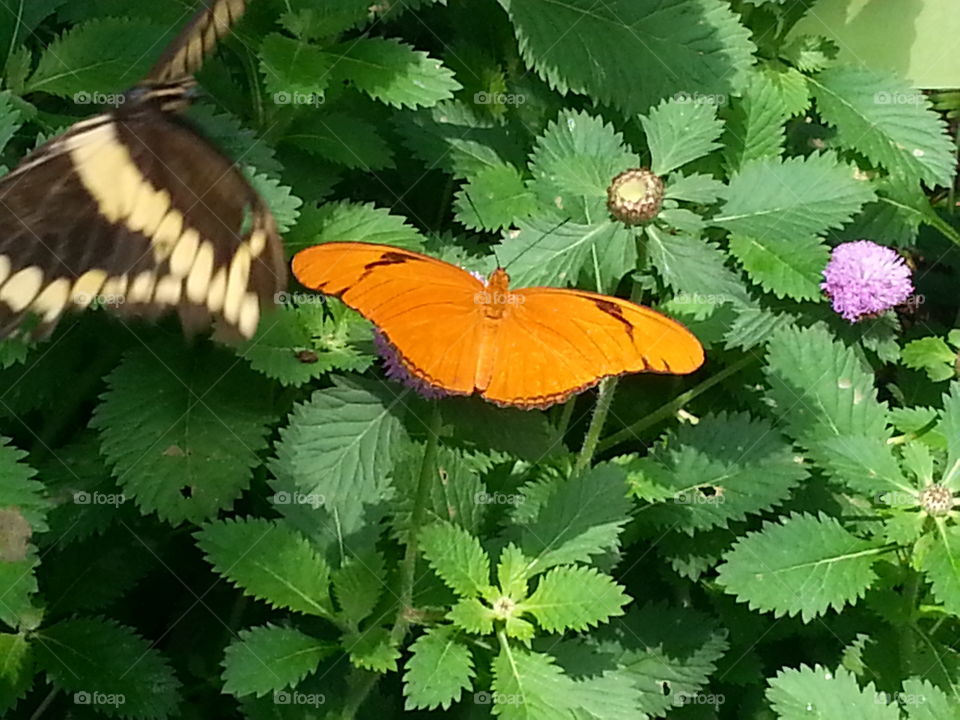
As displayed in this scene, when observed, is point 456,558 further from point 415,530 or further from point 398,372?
point 398,372

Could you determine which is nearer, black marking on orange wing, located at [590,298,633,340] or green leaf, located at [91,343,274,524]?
black marking on orange wing, located at [590,298,633,340]

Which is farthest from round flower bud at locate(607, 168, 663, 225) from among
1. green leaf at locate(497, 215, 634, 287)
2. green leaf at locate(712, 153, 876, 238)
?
green leaf at locate(712, 153, 876, 238)

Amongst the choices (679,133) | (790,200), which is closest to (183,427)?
(679,133)

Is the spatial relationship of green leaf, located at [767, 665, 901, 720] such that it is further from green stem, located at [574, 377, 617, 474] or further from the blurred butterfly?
the blurred butterfly

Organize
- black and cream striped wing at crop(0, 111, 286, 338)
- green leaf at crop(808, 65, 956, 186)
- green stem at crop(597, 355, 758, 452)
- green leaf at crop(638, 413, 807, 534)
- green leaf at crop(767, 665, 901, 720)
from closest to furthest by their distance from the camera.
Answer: black and cream striped wing at crop(0, 111, 286, 338), green leaf at crop(767, 665, 901, 720), green leaf at crop(638, 413, 807, 534), green stem at crop(597, 355, 758, 452), green leaf at crop(808, 65, 956, 186)

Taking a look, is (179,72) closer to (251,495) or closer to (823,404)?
(251,495)

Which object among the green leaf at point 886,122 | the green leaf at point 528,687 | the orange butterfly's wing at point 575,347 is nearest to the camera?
the orange butterfly's wing at point 575,347

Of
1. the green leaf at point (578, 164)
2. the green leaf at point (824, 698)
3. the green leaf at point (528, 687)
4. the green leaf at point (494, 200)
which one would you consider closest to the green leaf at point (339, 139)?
the green leaf at point (494, 200)

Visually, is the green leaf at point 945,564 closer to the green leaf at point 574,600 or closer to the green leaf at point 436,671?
the green leaf at point 574,600
